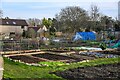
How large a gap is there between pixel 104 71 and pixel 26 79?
3.13 metres

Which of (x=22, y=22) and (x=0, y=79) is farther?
(x=22, y=22)

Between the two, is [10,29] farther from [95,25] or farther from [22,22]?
[95,25]

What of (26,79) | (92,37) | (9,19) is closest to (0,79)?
(26,79)

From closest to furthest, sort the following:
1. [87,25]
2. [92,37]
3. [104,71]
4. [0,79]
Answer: [0,79]
[104,71]
[92,37]
[87,25]

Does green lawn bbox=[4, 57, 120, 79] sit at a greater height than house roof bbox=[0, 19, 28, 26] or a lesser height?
lesser

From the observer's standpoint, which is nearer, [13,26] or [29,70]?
[29,70]

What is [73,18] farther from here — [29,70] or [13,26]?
[29,70]

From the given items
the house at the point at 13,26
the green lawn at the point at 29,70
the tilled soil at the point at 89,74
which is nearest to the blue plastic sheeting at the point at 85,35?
the house at the point at 13,26

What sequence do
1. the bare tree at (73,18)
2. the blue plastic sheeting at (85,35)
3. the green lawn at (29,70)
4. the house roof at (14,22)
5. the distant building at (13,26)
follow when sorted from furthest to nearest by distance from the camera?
1. the house roof at (14,22)
2. the distant building at (13,26)
3. the bare tree at (73,18)
4. the blue plastic sheeting at (85,35)
5. the green lawn at (29,70)

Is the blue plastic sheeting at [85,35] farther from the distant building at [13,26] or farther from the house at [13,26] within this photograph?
the house at [13,26]

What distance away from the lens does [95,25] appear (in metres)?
37.6

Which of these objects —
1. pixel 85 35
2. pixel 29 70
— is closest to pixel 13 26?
pixel 85 35

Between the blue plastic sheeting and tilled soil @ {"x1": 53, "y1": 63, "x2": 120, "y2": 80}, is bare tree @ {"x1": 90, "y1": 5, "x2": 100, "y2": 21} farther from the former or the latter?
tilled soil @ {"x1": 53, "y1": 63, "x2": 120, "y2": 80}

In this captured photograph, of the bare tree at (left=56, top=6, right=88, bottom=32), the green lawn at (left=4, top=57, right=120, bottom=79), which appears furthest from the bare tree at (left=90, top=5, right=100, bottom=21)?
the green lawn at (left=4, top=57, right=120, bottom=79)
